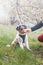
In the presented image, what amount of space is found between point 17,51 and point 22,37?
15 centimetres

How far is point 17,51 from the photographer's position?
2.65 metres

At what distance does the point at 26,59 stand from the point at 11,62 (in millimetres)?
144

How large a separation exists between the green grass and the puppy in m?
0.04

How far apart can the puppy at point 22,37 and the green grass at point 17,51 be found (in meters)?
0.04

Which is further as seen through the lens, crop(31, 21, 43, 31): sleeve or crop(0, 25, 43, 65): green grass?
crop(31, 21, 43, 31): sleeve

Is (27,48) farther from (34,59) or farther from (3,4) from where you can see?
(3,4)

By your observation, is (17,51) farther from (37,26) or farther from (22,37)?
(37,26)

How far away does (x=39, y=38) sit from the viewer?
8.98ft

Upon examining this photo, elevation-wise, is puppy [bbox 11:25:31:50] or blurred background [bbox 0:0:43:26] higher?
blurred background [bbox 0:0:43:26]

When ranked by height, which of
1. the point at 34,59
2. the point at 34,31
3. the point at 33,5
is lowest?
the point at 34,59

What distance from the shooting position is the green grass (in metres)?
2.58

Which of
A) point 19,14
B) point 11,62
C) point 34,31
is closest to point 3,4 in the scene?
point 19,14

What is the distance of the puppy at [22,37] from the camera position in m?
2.68

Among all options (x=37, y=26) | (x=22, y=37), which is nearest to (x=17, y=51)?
(x=22, y=37)
